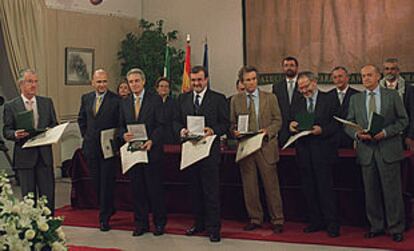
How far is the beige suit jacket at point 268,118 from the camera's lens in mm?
5746

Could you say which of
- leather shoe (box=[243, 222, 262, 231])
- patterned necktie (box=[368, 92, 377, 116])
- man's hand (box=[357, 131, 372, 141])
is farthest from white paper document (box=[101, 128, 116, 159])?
patterned necktie (box=[368, 92, 377, 116])

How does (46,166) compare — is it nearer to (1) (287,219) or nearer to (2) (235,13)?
(1) (287,219)

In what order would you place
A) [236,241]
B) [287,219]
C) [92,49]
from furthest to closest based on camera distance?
[92,49] < [287,219] < [236,241]

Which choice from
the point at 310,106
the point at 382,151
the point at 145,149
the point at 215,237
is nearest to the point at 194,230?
the point at 215,237

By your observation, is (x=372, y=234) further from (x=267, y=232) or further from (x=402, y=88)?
(x=402, y=88)

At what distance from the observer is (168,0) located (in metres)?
11.2

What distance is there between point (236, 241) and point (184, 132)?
112 cm

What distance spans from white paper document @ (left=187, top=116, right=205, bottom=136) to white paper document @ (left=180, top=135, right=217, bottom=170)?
91 millimetres

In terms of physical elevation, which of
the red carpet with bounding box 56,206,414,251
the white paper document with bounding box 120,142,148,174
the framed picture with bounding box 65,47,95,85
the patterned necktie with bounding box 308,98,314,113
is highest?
the framed picture with bounding box 65,47,95,85

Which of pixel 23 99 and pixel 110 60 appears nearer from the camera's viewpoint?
pixel 23 99

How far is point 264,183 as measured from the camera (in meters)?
5.82

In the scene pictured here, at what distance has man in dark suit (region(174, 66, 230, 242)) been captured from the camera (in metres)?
5.56

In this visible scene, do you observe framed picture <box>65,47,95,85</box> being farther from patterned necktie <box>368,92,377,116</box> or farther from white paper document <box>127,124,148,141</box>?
patterned necktie <box>368,92,377,116</box>

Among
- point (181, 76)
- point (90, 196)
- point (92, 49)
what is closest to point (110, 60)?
point (92, 49)
